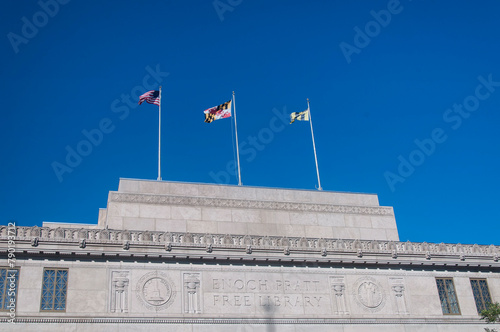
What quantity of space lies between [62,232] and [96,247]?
6.35 ft

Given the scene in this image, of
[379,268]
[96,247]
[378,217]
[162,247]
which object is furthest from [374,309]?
[96,247]

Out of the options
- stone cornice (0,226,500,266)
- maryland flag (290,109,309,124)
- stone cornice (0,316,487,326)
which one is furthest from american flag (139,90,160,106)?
stone cornice (0,316,487,326)

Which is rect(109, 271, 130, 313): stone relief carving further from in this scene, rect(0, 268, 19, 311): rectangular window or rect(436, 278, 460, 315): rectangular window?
rect(436, 278, 460, 315): rectangular window

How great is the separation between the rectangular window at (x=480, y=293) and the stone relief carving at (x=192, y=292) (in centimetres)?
1772

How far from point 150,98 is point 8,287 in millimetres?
18766

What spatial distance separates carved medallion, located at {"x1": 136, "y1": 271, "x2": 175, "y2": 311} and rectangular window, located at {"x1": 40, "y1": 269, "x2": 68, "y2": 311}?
3774 mm

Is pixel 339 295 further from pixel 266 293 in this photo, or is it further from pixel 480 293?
pixel 480 293

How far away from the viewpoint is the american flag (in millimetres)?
41750

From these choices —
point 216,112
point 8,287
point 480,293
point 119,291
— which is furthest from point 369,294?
point 8,287

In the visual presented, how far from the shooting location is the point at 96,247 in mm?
29359

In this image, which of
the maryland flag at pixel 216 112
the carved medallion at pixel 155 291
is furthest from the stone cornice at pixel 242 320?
the maryland flag at pixel 216 112

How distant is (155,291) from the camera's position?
2953 cm

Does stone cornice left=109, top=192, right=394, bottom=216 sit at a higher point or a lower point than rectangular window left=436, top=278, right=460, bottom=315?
higher

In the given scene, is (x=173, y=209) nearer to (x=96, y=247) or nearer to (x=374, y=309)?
Result: (x=96, y=247)
